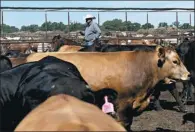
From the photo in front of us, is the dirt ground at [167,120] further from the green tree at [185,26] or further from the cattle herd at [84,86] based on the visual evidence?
the green tree at [185,26]

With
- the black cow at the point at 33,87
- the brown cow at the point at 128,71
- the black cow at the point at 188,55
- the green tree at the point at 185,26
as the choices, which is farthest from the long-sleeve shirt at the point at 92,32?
the green tree at the point at 185,26

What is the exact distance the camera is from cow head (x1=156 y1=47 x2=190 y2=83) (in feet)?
23.6

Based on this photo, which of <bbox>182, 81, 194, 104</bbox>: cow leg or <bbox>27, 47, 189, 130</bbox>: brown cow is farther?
<bbox>182, 81, 194, 104</bbox>: cow leg

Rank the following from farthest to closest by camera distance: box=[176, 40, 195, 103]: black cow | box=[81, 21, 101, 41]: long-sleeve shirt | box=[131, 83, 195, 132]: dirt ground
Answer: box=[81, 21, 101, 41]: long-sleeve shirt, box=[176, 40, 195, 103]: black cow, box=[131, 83, 195, 132]: dirt ground

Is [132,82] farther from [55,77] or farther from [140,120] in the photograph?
[55,77]

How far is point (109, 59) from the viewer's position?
22.6 feet

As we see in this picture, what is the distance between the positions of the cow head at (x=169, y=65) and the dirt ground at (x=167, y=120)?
115cm

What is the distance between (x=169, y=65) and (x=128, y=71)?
778 mm

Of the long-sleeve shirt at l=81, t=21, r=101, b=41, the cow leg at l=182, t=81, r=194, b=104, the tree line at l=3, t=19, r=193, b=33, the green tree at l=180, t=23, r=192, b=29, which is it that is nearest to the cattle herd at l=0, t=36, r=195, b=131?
the long-sleeve shirt at l=81, t=21, r=101, b=41

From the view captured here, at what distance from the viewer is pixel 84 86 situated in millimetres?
3963

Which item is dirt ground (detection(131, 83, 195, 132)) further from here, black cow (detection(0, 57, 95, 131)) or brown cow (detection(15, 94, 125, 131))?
brown cow (detection(15, 94, 125, 131))

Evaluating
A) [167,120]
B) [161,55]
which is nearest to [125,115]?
[161,55]

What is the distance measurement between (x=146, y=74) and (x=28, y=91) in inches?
130

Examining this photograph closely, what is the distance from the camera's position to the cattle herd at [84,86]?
277 cm
